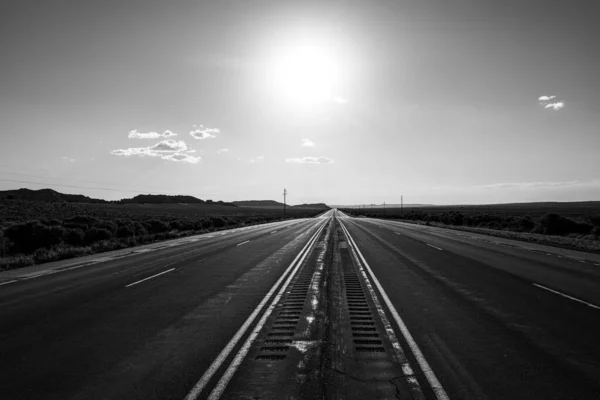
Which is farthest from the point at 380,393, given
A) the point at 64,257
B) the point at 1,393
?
the point at 64,257

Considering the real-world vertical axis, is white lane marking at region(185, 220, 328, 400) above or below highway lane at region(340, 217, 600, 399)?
below

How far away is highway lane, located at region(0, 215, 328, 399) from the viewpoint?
468 centimetres

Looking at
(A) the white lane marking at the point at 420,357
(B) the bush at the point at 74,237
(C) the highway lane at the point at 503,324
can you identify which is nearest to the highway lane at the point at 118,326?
(A) the white lane marking at the point at 420,357

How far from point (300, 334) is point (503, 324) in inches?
158

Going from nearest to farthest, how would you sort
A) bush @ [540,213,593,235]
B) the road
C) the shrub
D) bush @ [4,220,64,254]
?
the road
bush @ [4,220,64,254]
the shrub
bush @ [540,213,593,235]

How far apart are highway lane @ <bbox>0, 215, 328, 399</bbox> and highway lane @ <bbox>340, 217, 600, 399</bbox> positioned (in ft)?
11.5

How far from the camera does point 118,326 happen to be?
7.01 m

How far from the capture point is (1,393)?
173 inches

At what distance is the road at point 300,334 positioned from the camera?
452 cm

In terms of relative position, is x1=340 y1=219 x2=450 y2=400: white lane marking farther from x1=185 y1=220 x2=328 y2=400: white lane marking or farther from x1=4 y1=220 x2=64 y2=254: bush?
x1=4 y1=220 x2=64 y2=254: bush

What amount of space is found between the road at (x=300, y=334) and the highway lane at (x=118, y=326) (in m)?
0.03

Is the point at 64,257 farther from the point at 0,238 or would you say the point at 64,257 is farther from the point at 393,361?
the point at 393,361

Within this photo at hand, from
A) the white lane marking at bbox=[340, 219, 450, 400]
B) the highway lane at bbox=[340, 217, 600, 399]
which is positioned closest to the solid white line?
the white lane marking at bbox=[340, 219, 450, 400]

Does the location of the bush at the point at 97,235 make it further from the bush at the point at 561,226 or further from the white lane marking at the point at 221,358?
the bush at the point at 561,226
